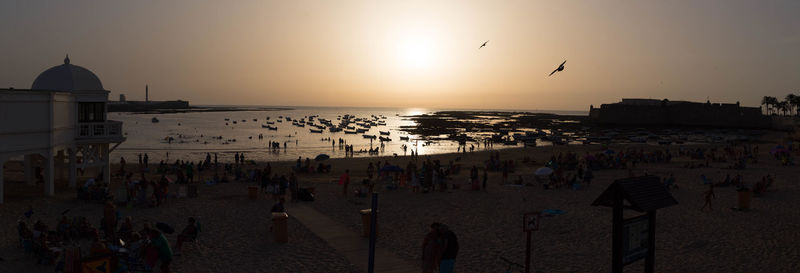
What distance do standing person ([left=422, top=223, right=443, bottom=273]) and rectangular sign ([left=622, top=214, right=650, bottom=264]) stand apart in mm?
3230

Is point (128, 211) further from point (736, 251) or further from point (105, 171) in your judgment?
point (736, 251)

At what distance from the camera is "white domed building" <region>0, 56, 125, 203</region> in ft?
58.0

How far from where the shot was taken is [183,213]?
1731cm

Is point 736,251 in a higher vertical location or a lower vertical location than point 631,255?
lower

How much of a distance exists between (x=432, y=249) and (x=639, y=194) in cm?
381

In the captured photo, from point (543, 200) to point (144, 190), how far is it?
15.7 meters

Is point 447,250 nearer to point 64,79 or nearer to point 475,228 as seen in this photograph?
point 475,228

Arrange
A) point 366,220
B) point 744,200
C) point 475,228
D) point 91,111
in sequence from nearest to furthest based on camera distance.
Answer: point 366,220 → point 475,228 → point 744,200 → point 91,111

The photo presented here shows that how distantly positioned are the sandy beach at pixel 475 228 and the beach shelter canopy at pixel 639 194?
389 centimetres

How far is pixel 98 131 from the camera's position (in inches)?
873

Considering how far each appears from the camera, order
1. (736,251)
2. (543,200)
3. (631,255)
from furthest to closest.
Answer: (543,200) < (736,251) < (631,255)

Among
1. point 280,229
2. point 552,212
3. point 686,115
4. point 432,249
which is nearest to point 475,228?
point 552,212

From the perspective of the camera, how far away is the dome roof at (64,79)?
21.7 metres

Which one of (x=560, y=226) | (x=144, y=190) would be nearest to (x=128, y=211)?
(x=144, y=190)
